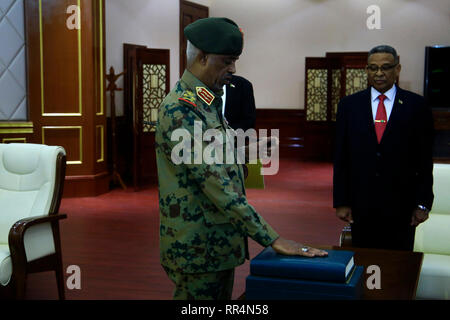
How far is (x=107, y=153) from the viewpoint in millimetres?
8023

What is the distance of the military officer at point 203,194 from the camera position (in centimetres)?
163

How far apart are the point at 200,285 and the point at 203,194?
0.26m

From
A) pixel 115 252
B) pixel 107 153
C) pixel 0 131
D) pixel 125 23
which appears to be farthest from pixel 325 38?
pixel 115 252

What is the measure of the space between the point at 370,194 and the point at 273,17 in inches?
368

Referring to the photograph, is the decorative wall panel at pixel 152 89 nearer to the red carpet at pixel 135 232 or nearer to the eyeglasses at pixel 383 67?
the red carpet at pixel 135 232

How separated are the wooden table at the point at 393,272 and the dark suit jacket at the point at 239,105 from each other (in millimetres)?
2059

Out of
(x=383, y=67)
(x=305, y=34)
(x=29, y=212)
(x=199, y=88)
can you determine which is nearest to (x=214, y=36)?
(x=199, y=88)

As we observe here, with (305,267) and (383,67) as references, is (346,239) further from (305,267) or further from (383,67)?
(305,267)

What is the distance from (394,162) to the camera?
8.84 feet

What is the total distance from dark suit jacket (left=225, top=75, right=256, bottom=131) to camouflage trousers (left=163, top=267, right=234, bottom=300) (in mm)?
2533

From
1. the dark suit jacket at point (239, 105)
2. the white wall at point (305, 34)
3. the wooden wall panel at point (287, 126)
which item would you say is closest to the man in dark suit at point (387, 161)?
the dark suit jacket at point (239, 105)

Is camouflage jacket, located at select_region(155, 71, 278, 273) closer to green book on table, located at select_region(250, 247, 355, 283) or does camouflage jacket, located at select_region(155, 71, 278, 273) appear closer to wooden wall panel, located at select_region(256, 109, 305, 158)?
green book on table, located at select_region(250, 247, 355, 283)

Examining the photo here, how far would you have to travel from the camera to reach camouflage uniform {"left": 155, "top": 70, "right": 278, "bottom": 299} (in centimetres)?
164

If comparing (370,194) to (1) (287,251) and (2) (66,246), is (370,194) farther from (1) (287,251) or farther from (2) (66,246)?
(2) (66,246)
